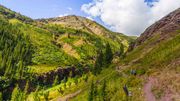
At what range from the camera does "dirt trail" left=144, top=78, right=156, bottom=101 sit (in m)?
97.2

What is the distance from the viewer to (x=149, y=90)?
343 feet

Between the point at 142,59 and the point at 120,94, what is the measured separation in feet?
151

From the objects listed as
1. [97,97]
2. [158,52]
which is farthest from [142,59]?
[97,97]

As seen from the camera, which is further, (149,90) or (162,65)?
(162,65)

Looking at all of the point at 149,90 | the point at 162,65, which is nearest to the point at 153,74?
the point at 162,65

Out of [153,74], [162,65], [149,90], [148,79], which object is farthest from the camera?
[162,65]

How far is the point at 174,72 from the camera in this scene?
112312 mm

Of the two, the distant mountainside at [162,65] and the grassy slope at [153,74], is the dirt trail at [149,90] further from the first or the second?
the grassy slope at [153,74]

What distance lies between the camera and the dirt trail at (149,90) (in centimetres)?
9716

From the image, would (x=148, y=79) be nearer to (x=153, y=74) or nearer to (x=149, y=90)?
(x=153, y=74)

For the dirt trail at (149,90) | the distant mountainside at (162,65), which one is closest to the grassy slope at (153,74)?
the distant mountainside at (162,65)

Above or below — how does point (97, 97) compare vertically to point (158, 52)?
below

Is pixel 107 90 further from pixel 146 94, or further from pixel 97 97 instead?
pixel 146 94

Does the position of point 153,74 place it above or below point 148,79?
above
